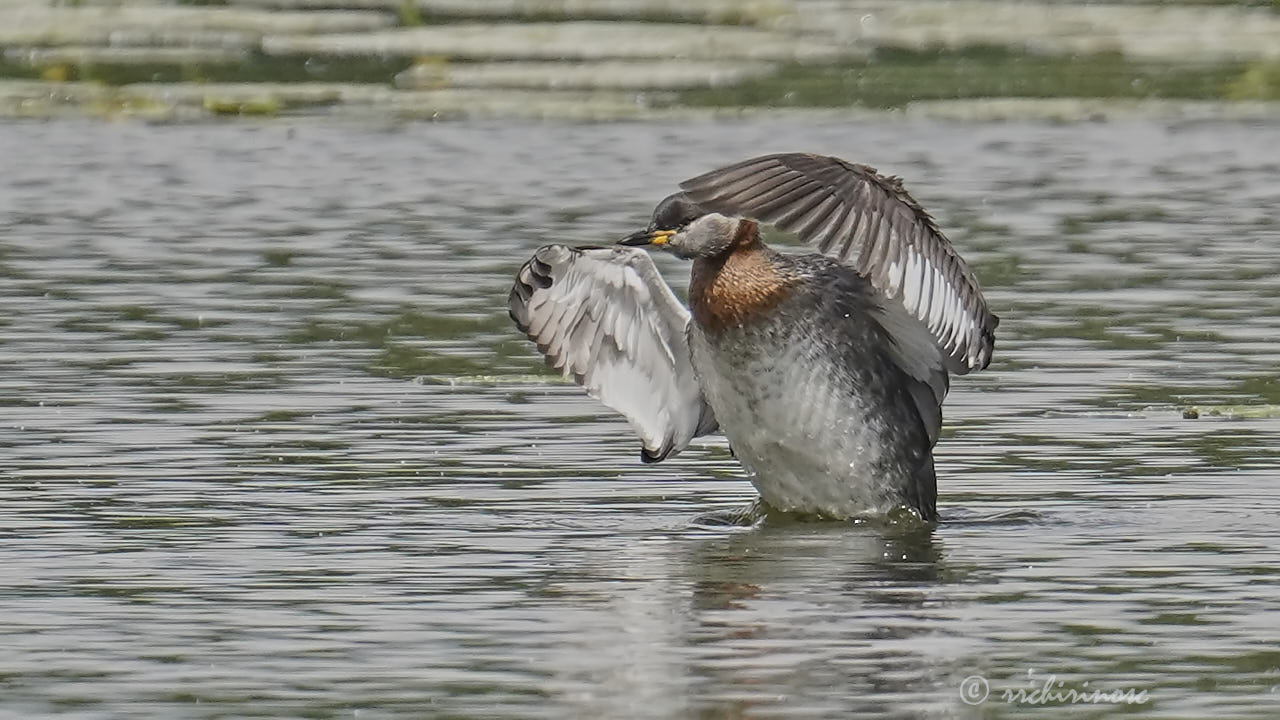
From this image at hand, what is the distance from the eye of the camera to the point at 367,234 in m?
20.8

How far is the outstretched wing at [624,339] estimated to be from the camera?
11.4 m

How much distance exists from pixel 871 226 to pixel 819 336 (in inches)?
27.9

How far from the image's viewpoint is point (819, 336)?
432 inches

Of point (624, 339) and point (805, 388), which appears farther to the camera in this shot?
point (624, 339)

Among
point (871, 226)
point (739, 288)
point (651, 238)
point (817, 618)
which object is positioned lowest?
point (817, 618)

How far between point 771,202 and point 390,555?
157 cm

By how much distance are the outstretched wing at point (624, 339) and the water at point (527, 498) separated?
0.26m

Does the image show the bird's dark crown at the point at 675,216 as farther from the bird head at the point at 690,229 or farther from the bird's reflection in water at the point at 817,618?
the bird's reflection in water at the point at 817,618

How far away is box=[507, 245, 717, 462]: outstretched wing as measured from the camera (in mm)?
11398

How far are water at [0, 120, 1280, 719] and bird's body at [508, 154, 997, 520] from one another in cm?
22

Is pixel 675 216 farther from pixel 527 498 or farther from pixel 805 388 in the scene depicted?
pixel 527 498

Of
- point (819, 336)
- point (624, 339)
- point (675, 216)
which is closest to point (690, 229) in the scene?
point (675, 216)

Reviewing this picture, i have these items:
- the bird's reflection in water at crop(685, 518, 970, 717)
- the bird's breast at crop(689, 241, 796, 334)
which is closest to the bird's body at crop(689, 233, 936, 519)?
the bird's breast at crop(689, 241, 796, 334)

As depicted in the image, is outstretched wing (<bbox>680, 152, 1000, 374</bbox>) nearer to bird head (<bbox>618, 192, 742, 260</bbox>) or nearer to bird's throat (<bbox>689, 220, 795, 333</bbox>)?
bird's throat (<bbox>689, 220, 795, 333</bbox>)
